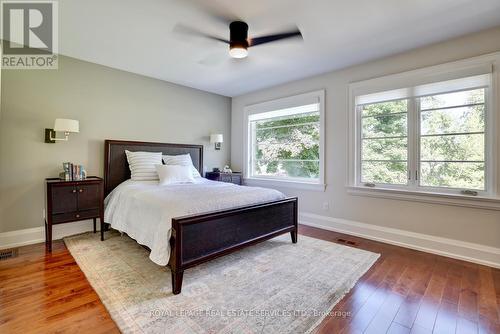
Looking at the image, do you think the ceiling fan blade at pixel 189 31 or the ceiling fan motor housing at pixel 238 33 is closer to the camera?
the ceiling fan motor housing at pixel 238 33

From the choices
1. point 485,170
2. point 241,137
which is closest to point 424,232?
point 485,170

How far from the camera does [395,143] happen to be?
11.1 ft

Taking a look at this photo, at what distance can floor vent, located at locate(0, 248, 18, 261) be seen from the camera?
107 inches

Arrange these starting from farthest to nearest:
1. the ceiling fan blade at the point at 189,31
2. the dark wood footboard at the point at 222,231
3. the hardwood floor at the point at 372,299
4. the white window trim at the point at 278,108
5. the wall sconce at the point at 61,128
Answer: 1. the white window trim at the point at 278,108
2. the wall sconce at the point at 61,128
3. the ceiling fan blade at the point at 189,31
4. the dark wood footboard at the point at 222,231
5. the hardwood floor at the point at 372,299

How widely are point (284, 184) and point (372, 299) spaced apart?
2758mm

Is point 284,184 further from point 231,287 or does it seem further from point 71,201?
point 71,201

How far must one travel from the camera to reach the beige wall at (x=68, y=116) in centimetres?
302

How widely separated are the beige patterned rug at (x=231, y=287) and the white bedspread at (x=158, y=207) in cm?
31

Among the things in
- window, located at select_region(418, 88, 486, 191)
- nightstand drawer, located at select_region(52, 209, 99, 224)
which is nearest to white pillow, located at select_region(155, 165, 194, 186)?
nightstand drawer, located at select_region(52, 209, 99, 224)

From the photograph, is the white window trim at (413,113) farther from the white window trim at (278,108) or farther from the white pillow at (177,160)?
the white pillow at (177,160)

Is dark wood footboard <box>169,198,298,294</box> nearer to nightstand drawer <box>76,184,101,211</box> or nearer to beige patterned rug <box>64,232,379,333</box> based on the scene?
beige patterned rug <box>64,232,379,333</box>

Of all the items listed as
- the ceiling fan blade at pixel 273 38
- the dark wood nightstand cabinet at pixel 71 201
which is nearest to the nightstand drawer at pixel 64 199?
the dark wood nightstand cabinet at pixel 71 201

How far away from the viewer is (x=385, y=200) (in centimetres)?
340

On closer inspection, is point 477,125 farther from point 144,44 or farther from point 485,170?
point 144,44
